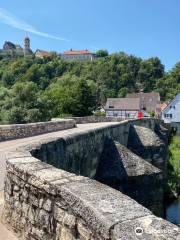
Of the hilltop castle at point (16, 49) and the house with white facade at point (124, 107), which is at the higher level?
the hilltop castle at point (16, 49)

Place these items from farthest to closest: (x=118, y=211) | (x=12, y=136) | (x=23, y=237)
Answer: (x=12, y=136) → (x=23, y=237) → (x=118, y=211)

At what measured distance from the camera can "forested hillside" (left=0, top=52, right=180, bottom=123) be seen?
3912 cm

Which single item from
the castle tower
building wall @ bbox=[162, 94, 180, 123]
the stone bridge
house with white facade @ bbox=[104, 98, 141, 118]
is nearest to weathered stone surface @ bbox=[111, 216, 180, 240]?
the stone bridge

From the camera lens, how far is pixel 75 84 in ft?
169

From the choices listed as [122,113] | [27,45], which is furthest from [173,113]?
[27,45]

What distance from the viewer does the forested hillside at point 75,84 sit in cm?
3912

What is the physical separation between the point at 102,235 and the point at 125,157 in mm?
11133

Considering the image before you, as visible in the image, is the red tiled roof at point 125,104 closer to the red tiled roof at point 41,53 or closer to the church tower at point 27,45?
the red tiled roof at point 41,53

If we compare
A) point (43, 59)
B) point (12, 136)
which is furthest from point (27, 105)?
point (43, 59)

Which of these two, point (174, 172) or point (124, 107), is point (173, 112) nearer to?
point (124, 107)

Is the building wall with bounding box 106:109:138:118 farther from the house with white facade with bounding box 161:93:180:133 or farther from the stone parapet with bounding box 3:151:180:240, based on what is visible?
the stone parapet with bounding box 3:151:180:240

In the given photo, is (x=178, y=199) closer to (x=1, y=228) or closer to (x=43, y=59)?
(x=1, y=228)

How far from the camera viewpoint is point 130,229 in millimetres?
2889

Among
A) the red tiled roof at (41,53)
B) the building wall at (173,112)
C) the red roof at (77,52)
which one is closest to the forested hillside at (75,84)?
the building wall at (173,112)
